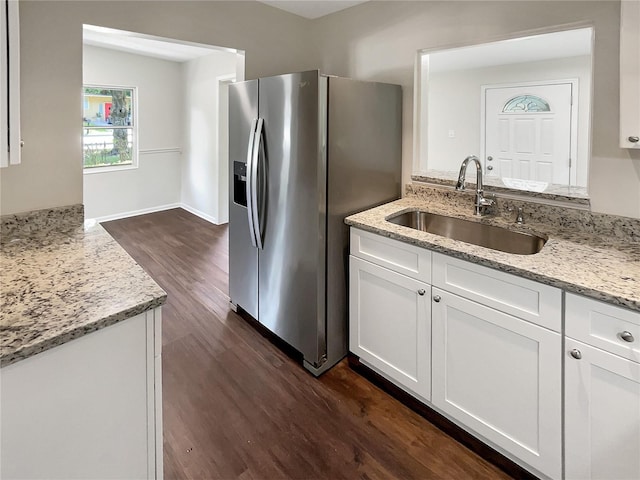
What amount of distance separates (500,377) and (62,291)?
1.61 meters

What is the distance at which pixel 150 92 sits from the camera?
584 cm

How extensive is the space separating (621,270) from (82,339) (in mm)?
1751

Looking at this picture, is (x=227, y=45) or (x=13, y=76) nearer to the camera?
(x=13, y=76)

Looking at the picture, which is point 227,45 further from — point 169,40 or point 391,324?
point 391,324

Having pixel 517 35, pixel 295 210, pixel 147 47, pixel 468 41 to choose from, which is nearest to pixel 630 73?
pixel 517 35

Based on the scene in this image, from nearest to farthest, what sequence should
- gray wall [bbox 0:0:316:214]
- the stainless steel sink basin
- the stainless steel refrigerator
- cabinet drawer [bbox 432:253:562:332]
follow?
cabinet drawer [bbox 432:253:562:332] < gray wall [bbox 0:0:316:214] < the stainless steel sink basin < the stainless steel refrigerator

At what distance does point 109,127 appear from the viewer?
564 cm

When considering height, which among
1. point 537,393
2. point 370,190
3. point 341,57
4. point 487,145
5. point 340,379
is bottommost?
point 340,379

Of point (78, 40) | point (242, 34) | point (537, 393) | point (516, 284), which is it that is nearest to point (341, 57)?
point (242, 34)

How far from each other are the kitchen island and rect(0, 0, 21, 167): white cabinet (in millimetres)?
409

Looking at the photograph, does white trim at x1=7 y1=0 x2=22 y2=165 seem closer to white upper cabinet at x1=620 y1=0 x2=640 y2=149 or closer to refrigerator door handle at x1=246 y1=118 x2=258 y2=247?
refrigerator door handle at x1=246 y1=118 x2=258 y2=247

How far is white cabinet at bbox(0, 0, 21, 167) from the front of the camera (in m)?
0.99

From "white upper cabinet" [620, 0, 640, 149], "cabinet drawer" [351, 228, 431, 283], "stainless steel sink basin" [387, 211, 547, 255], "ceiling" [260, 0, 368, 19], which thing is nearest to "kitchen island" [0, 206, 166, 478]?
"cabinet drawer" [351, 228, 431, 283]

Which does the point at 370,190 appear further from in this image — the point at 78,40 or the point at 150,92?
the point at 150,92
